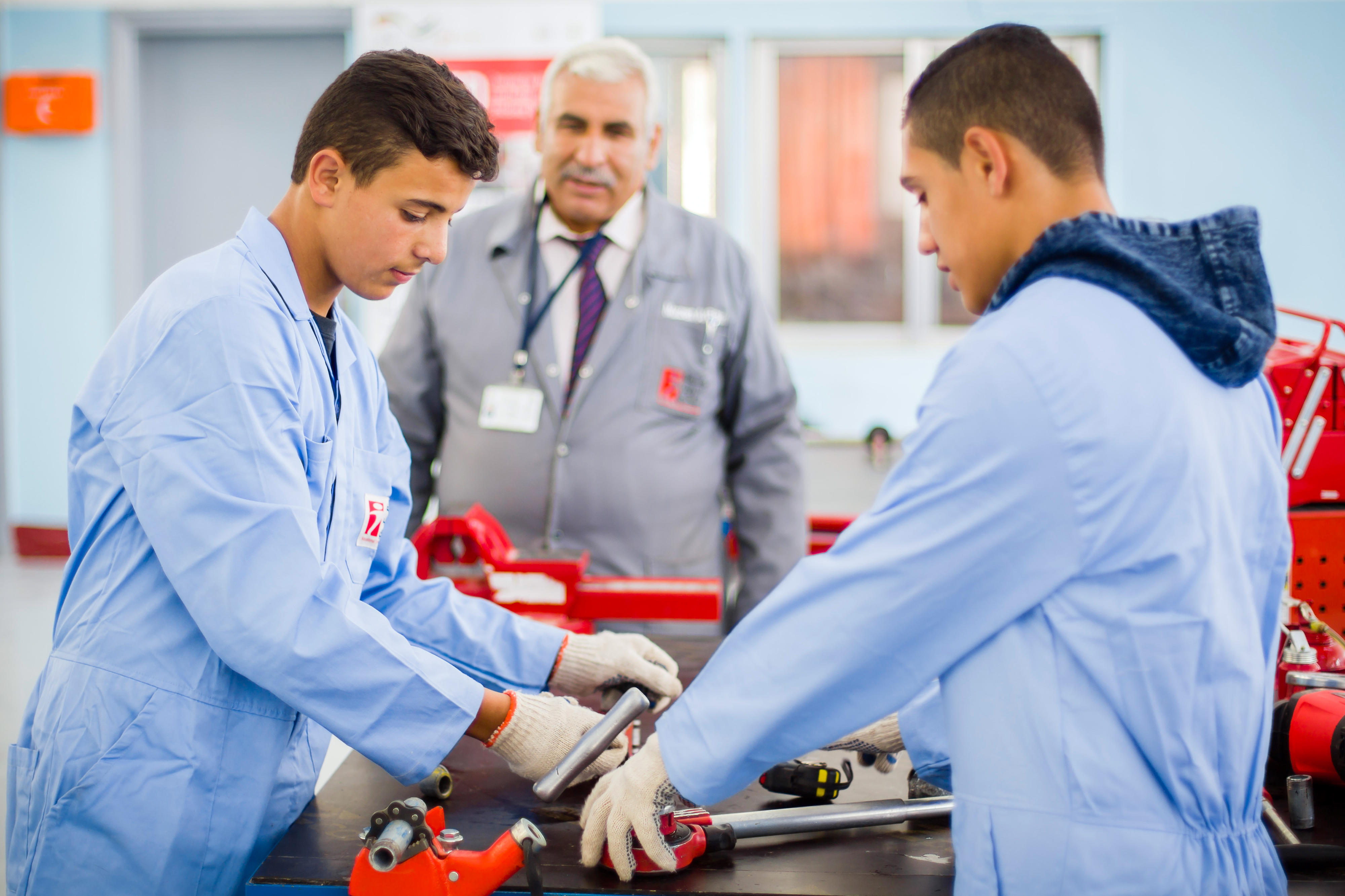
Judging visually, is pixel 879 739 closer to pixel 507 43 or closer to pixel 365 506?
pixel 365 506

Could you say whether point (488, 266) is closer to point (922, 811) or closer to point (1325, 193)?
point (922, 811)

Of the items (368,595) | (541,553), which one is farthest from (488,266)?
(368,595)

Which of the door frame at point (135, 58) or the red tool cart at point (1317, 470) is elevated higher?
the door frame at point (135, 58)

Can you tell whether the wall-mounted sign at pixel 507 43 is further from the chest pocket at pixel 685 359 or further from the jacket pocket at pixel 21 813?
the jacket pocket at pixel 21 813

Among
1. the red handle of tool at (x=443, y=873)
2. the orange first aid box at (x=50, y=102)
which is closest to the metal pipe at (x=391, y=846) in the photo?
the red handle of tool at (x=443, y=873)

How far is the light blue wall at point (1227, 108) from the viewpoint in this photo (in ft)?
14.9

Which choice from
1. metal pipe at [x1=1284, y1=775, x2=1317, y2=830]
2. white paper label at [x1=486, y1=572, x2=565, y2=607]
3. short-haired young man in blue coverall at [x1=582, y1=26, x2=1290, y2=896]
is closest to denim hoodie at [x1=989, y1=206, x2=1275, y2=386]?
short-haired young man in blue coverall at [x1=582, y1=26, x2=1290, y2=896]

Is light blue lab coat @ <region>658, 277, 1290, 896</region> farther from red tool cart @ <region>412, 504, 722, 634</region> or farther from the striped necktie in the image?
the striped necktie

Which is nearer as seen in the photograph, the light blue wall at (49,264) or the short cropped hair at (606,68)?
the short cropped hair at (606,68)

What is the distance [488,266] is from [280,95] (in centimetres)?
335

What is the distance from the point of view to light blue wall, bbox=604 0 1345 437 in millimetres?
4551

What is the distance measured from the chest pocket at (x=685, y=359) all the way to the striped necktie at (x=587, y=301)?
126 millimetres

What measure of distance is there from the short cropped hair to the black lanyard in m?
0.26

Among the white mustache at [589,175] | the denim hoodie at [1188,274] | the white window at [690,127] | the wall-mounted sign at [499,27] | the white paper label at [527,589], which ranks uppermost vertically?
the wall-mounted sign at [499,27]
